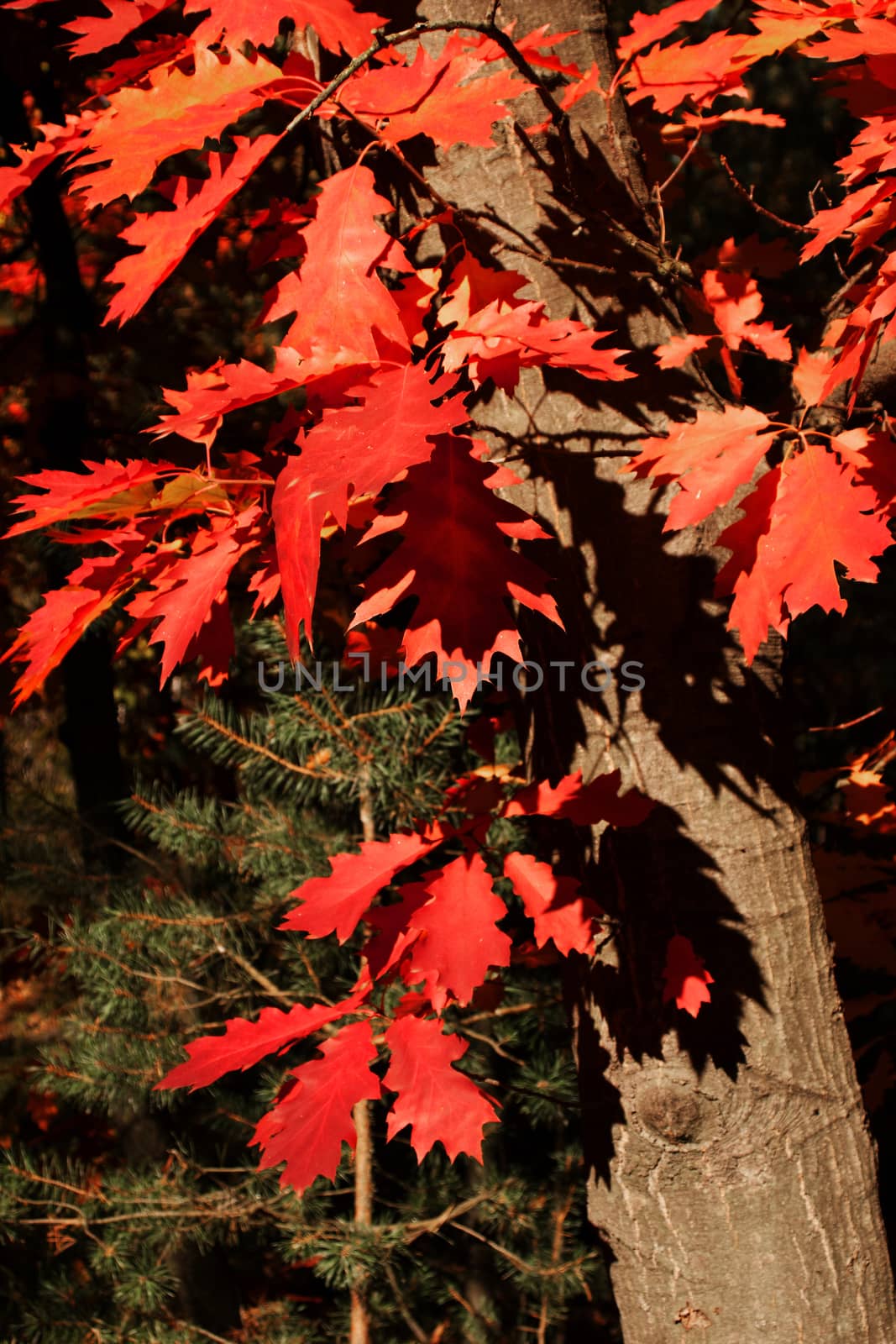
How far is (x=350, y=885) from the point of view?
131 centimetres

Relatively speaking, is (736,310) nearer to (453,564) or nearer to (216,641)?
(453,564)

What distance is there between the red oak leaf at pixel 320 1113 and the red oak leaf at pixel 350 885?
0.54ft

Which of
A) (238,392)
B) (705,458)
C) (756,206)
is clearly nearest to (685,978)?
(705,458)

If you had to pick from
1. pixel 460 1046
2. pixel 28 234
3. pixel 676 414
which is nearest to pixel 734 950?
pixel 460 1046

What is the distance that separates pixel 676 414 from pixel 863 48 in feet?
1.36

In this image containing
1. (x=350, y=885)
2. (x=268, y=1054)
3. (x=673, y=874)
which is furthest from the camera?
(x=268, y=1054)

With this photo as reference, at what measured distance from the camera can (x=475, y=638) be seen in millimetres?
960

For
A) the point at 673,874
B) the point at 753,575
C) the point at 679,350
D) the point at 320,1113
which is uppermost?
the point at 679,350

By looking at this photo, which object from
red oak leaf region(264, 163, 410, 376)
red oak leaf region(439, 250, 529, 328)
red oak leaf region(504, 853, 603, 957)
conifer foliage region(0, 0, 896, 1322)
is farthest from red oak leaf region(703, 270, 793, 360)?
red oak leaf region(504, 853, 603, 957)

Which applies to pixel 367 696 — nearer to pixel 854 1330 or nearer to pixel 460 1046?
pixel 460 1046

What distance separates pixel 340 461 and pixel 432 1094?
0.84m

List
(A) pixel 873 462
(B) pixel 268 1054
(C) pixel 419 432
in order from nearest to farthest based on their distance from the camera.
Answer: (C) pixel 419 432
(A) pixel 873 462
(B) pixel 268 1054

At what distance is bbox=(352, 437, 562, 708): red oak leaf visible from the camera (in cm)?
96

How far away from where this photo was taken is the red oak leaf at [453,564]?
959 millimetres
